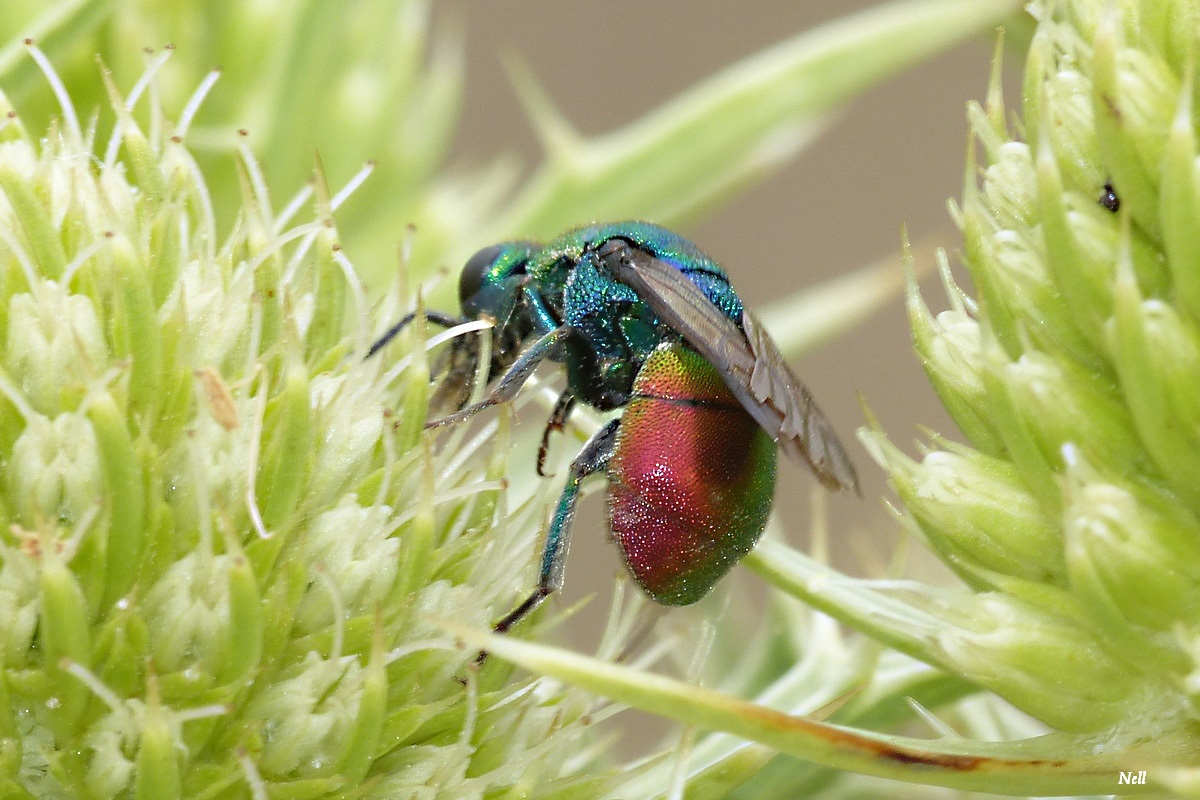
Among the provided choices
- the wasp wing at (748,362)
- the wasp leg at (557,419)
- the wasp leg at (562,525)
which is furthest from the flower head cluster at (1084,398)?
the wasp leg at (557,419)

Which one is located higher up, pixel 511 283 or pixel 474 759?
pixel 511 283

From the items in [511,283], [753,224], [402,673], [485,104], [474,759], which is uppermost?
[511,283]

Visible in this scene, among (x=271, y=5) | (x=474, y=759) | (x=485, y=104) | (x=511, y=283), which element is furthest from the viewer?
(x=485, y=104)

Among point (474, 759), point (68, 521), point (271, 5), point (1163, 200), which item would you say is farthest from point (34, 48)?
point (1163, 200)

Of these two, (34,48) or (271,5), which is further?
(271,5)

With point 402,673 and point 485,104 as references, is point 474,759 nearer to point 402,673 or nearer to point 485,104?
point 402,673

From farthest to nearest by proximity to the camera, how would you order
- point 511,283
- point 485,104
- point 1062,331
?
point 485,104 < point 511,283 < point 1062,331

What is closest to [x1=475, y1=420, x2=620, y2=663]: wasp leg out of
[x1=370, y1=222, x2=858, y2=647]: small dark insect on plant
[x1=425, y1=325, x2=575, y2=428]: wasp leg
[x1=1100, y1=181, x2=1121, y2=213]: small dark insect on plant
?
[x1=370, y1=222, x2=858, y2=647]: small dark insect on plant
